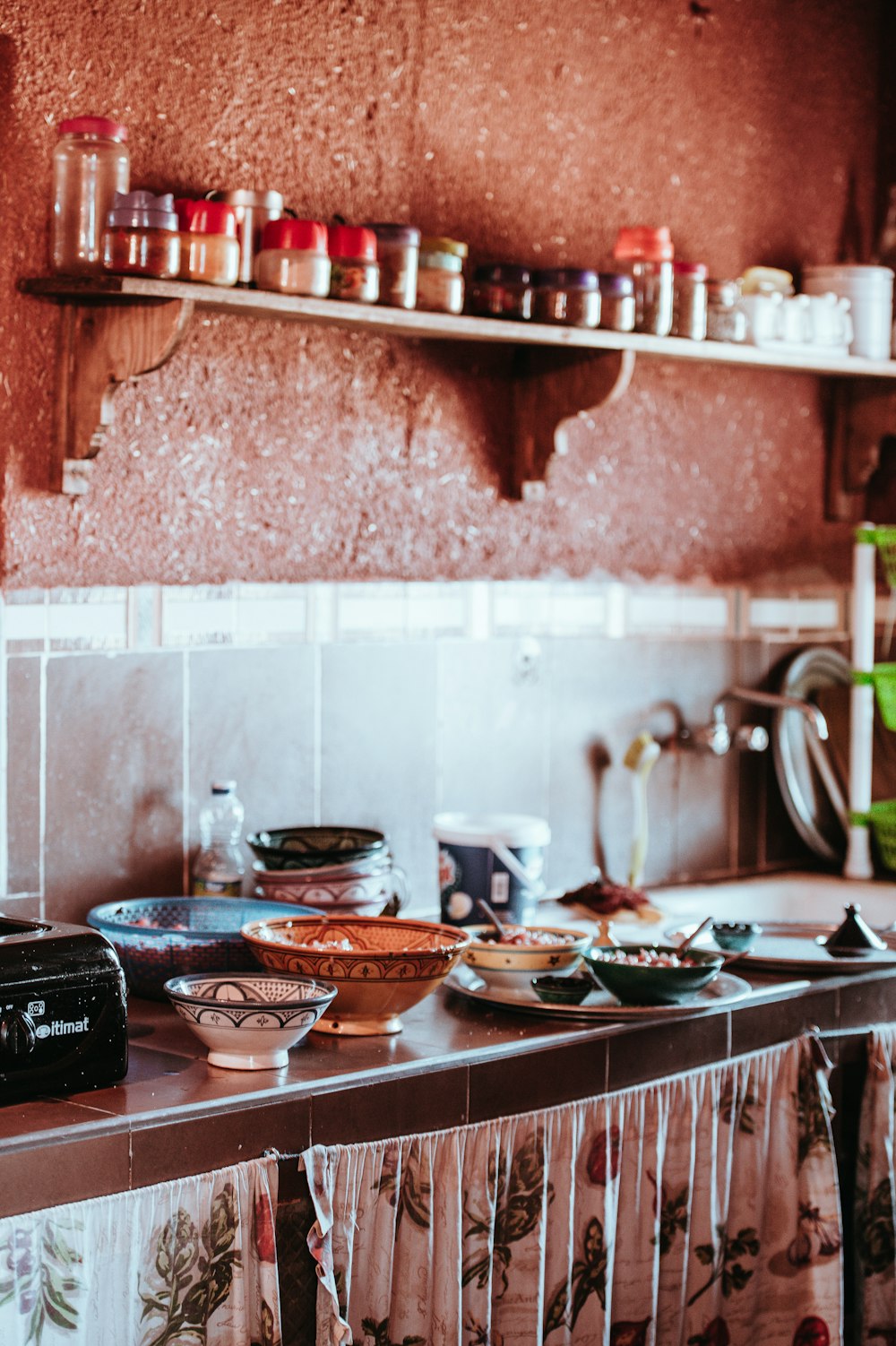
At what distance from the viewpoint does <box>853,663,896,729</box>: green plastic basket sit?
3.19m

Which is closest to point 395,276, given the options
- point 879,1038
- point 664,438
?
point 664,438

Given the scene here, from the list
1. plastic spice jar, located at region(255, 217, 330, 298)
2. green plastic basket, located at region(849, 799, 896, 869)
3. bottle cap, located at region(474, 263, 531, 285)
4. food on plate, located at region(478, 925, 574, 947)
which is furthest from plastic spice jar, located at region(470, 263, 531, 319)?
green plastic basket, located at region(849, 799, 896, 869)

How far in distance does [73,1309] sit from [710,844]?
1886 mm

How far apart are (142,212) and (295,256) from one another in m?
0.23

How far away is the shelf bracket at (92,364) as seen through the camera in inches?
82.2

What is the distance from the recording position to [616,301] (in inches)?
100

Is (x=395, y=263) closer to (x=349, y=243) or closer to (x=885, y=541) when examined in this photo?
(x=349, y=243)

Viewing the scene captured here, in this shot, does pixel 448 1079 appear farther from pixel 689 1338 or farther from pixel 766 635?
pixel 766 635

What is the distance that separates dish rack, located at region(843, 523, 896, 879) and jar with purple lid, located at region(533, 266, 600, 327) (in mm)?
964

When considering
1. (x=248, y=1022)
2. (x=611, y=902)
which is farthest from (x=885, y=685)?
(x=248, y=1022)

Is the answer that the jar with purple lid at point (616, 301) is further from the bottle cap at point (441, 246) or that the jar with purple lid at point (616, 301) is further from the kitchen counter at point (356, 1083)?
the kitchen counter at point (356, 1083)

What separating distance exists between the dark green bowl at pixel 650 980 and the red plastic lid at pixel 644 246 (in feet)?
3.87

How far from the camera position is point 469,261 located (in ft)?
8.86

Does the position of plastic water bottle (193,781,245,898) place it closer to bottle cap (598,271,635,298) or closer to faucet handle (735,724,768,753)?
bottle cap (598,271,635,298)
